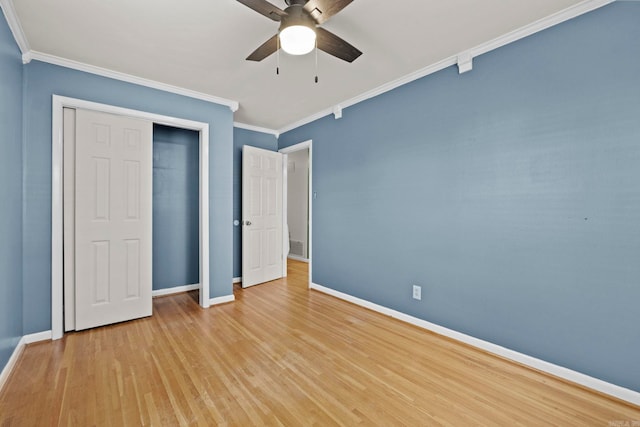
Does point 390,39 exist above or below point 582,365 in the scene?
above

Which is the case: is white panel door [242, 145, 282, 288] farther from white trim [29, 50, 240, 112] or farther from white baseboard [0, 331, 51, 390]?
white baseboard [0, 331, 51, 390]

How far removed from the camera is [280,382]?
1972 millimetres

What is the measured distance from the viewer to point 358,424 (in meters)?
1.59

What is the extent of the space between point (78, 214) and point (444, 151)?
365 centimetres

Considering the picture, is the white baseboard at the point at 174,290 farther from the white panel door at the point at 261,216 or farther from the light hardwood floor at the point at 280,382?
the light hardwood floor at the point at 280,382

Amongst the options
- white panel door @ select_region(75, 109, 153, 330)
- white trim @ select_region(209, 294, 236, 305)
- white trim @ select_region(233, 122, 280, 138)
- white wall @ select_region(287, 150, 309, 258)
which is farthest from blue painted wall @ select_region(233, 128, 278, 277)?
white wall @ select_region(287, 150, 309, 258)

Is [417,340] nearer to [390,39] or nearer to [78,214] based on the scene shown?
[390,39]

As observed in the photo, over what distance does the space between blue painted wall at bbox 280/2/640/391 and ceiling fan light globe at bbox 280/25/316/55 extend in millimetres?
1607

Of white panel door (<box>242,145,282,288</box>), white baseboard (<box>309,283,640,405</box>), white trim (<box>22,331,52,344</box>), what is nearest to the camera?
white baseboard (<box>309,283,640,405</box>)

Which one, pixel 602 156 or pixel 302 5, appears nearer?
pixel 302 5

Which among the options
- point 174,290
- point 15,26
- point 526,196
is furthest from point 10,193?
point 526,196

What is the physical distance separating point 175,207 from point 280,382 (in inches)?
120

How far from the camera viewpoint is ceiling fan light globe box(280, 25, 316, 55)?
64.7 inches

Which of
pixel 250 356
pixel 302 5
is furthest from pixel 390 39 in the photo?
pixel 250 356
